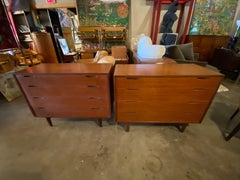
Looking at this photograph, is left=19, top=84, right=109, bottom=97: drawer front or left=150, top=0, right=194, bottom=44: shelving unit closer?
left=19, top=84, right=109, bottom=97: drawer front

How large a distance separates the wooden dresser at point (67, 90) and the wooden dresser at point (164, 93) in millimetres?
188

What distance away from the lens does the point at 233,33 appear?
3.59 m

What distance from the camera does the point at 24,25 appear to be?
3609 millimetres

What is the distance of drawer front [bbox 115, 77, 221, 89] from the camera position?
3.65 ft

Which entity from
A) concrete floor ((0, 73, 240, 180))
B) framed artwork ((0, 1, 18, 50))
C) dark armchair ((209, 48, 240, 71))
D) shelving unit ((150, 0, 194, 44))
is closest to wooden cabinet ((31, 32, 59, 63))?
framed artwork ((0, 1, 18, 50))

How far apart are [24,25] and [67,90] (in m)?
3.88

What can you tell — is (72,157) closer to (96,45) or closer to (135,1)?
(96,45)

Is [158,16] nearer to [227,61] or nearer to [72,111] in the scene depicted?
[227,61]

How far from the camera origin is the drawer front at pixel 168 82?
111cm

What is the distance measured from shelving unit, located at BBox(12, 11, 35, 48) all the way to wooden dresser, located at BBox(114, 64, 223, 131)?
13.5 ft

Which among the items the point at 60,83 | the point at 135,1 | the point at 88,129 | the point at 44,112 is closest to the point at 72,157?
the point at 88,129

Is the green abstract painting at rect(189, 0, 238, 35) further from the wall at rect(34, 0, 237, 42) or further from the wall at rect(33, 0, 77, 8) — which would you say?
the wall at rect(33, 0, 77, 8)

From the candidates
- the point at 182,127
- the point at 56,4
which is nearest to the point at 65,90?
the point at 182,127

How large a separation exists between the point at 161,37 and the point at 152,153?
330 cm
